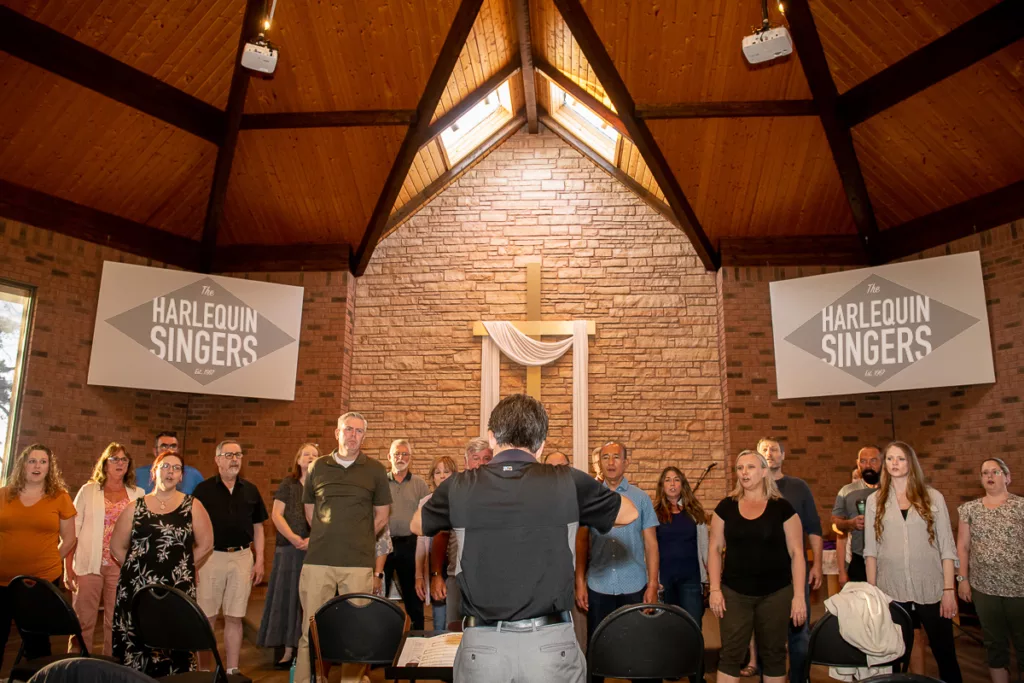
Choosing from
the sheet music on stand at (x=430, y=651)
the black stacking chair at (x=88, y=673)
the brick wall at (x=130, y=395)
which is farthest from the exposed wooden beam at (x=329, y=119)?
the black stacking chair at (x=88, y=673)

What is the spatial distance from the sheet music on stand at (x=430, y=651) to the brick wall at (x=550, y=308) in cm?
598

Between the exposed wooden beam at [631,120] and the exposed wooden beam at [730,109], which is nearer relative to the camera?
the exposed wooden beam at [631,120]

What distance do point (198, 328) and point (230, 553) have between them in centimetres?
392

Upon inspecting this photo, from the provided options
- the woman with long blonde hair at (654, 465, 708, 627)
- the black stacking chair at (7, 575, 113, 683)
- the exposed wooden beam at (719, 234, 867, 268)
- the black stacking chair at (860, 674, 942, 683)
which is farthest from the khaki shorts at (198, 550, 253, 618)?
the exposed wooden beam at (719, 234, 867, 268)

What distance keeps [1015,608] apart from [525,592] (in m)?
3.82

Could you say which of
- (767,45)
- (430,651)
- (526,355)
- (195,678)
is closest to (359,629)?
(430,651)

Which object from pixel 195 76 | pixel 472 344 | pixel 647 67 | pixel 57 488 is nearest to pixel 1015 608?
pixel 647 67

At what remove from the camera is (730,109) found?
7.46 metres

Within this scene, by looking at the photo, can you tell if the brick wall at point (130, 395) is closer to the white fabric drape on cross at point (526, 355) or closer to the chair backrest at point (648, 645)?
the white fabric drape on cross at point (526, 355)

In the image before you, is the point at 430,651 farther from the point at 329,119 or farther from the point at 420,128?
the point at 329,119

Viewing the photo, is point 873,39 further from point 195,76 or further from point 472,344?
point 195,76

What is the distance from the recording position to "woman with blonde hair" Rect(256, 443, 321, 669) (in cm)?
555

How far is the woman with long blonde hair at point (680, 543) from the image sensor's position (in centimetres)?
509

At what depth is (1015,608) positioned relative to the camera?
4.62 meters
